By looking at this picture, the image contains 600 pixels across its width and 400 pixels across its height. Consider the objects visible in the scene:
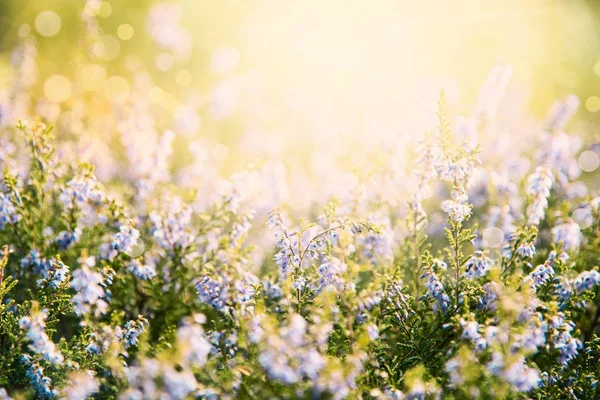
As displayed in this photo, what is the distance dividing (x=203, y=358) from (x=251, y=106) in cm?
626

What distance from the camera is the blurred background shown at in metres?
6.69

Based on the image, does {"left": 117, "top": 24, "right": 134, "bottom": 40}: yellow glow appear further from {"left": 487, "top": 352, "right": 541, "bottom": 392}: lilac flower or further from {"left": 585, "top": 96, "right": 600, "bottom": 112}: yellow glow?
{"left": 487, "top": 352, "right": 541, "bottom": 392}: lilac flower

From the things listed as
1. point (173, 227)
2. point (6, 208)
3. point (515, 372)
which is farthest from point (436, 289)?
point (6, 208)

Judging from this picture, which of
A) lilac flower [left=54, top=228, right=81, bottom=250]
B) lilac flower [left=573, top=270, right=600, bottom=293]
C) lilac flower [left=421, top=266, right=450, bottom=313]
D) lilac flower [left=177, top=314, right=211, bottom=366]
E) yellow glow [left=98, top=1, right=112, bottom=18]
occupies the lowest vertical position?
lilac flower [left=177, top=314, right=211, bottom=366]

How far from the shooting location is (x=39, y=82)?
9102 millimetres

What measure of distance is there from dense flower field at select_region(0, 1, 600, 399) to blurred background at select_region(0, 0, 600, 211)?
135cm

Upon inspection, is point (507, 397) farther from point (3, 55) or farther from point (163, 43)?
point (3, 55)

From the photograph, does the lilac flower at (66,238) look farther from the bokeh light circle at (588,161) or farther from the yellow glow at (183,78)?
the yellow glow at (183,78)

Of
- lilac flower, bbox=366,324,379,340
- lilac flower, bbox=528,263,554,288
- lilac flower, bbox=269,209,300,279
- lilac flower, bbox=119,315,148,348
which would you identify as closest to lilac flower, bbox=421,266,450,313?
lilac flower, bbox=528,263,554,288

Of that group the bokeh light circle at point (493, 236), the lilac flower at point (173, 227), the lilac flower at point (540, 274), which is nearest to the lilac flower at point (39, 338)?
the lilac flower at point (173, 227)

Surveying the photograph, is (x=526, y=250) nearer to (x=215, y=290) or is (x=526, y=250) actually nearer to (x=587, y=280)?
(x=587, y=280)

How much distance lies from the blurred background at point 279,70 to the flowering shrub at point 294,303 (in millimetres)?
1484

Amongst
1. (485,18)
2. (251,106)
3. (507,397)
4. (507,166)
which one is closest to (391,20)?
(485,18)

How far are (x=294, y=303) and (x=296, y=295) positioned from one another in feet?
0.45
